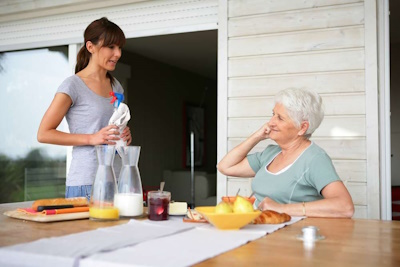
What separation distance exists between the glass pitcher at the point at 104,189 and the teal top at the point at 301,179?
0.74m

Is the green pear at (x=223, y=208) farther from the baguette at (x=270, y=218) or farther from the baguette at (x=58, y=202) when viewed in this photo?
the baguette at (x=58, y=202)

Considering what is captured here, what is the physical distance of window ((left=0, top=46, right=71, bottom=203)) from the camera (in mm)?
4516

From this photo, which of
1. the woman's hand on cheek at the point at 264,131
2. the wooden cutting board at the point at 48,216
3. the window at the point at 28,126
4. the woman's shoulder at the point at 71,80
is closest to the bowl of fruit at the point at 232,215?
the wooden cutting board at the point at 48,216

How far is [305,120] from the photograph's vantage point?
211cm

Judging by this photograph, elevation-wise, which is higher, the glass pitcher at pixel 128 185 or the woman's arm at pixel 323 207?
the glass pitcher at pixel 128 185

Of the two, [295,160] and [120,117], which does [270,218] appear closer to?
[295,160]

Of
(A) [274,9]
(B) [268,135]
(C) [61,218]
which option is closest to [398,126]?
(A) [274,9]

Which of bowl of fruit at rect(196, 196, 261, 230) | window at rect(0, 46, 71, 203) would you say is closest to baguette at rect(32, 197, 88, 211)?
bowl of fruit at rect(196, 196, 261, 230)

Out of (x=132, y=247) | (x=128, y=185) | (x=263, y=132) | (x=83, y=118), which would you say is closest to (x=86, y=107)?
(x=83, y=118)

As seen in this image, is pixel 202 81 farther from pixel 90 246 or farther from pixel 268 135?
pixel 90 246

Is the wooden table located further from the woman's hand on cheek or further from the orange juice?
the woman's hand on cheek

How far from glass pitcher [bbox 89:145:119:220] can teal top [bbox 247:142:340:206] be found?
742 millimetres

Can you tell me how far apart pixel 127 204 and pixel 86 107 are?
727mm

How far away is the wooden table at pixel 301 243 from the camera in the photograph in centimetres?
102
